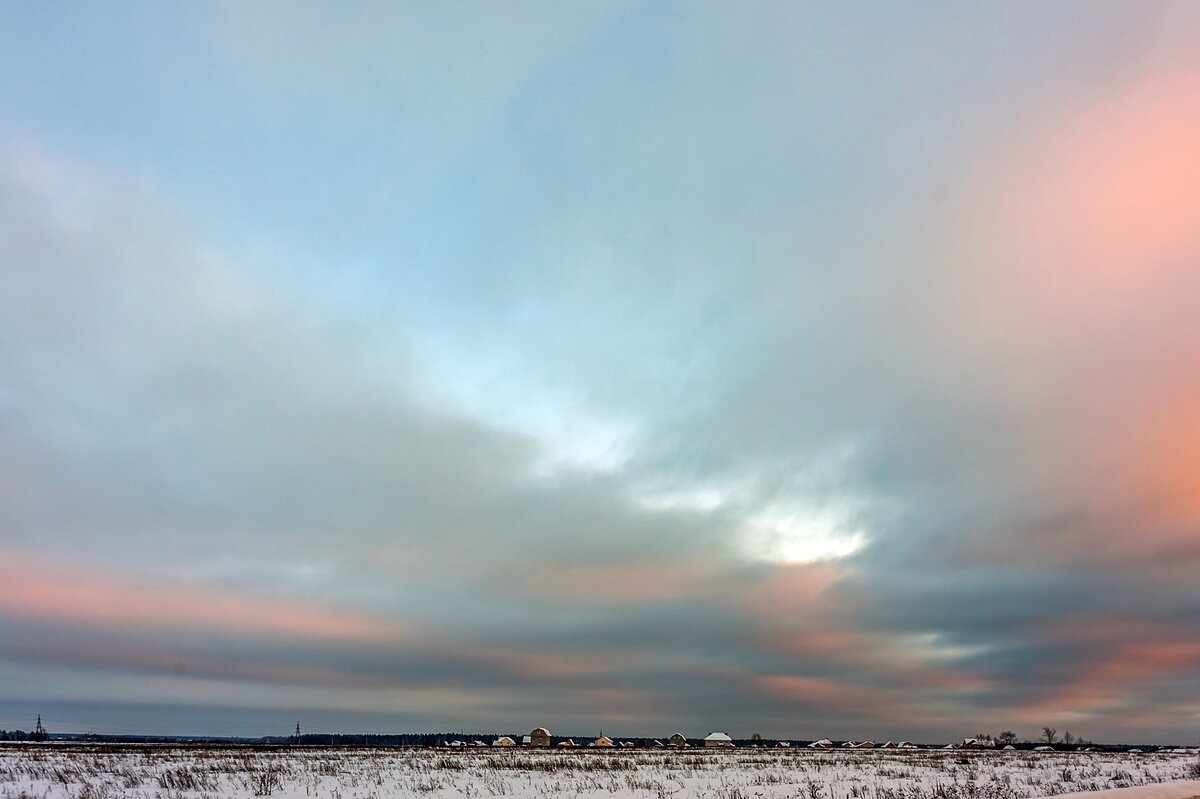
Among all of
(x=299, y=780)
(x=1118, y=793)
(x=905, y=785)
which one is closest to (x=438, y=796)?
(x=299, y=780)

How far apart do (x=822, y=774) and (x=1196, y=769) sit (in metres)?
20.8

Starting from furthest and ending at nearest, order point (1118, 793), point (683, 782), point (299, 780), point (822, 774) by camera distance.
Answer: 1. point (822, 774)
2. point (683, 782)
3. point (299, 780)
4. point (1118, 793)

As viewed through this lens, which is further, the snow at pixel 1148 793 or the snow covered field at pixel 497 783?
the snow covered field at pixel 497 783

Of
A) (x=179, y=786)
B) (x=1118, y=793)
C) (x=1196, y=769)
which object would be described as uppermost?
(x=1118, y=793)

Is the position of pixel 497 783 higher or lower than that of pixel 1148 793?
lower

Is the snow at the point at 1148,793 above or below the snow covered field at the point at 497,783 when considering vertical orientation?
above

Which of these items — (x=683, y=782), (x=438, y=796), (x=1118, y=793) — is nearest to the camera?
(x=1118, y=793)

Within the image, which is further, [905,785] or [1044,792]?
[905,785]

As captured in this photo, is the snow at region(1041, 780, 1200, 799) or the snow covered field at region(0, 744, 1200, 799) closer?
the snow at region(1041, 780, 1200, 799)

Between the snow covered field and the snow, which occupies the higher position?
the snow

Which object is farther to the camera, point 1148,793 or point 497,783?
point 497,783

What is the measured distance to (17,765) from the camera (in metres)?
32.4

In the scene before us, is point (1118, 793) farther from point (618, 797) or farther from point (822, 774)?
point (822, 774)

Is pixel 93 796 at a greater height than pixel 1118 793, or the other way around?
pixel 1118 793
